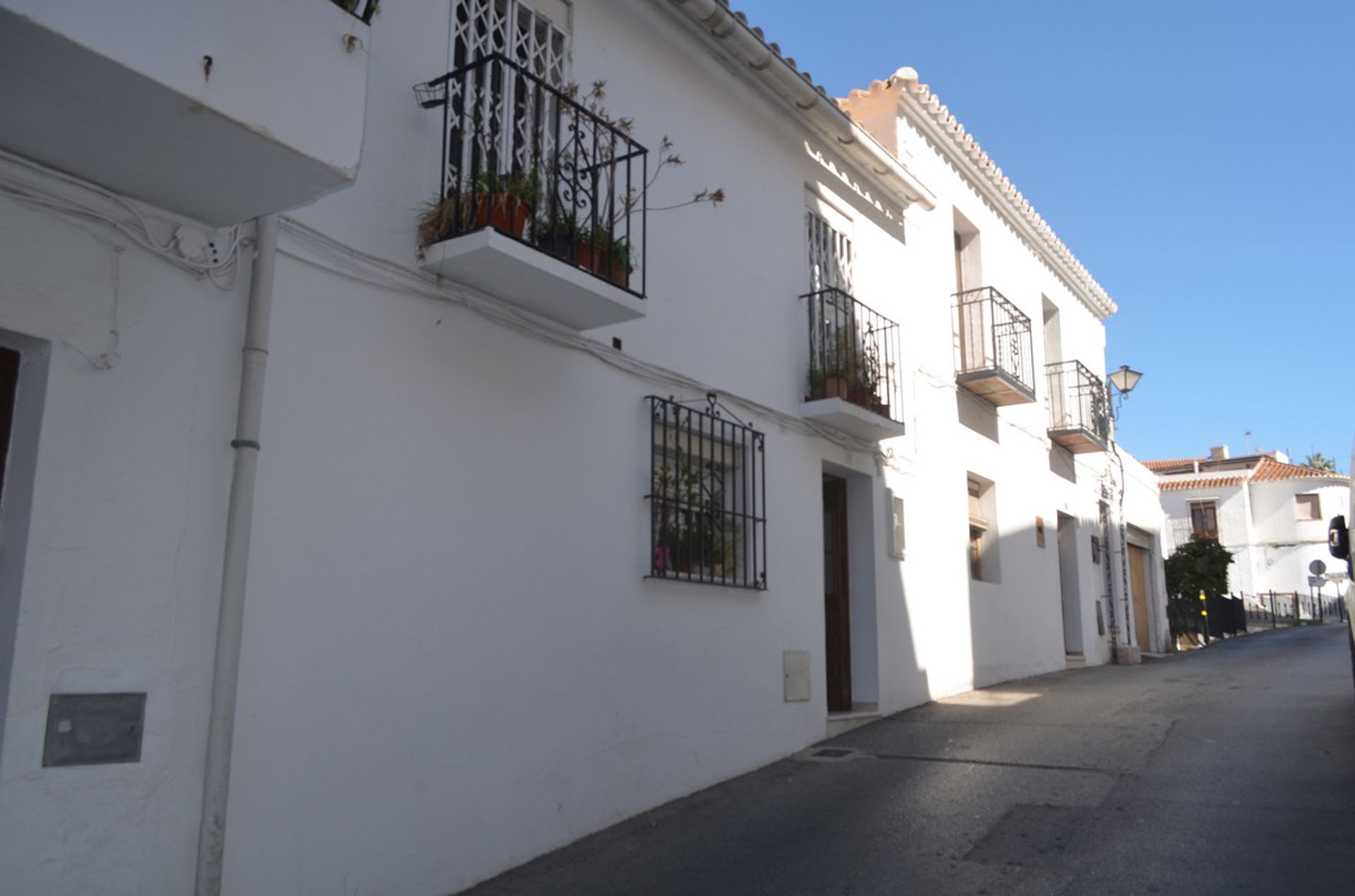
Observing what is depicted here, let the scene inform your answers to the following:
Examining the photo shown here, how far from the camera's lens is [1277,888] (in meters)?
4.81

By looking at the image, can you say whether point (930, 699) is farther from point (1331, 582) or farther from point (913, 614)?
point (1331, 582)

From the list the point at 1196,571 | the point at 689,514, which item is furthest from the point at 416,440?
the point at 1196,571

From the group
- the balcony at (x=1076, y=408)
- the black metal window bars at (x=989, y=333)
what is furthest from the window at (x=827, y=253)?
the balcony at (x=1076, y=408)

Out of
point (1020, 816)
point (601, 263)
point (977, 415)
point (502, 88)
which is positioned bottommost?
point (1020, 816)

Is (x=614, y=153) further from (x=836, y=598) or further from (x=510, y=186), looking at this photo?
(x=836, y=598)

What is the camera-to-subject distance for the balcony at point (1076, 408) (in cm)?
1484

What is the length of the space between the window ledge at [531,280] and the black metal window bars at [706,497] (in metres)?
1.02

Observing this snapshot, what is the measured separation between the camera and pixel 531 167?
607cm

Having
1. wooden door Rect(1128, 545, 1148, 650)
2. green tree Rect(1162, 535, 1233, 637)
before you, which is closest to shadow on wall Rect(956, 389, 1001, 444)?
wooden door Rect(1128, 545, 1148, 650)

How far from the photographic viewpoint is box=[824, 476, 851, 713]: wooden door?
922 centimetres

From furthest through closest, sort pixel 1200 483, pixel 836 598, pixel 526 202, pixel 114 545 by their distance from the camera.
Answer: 1. pixel 1200 483
2. pixel 836 598
3. pixel 526 202
4. pixel 114 545

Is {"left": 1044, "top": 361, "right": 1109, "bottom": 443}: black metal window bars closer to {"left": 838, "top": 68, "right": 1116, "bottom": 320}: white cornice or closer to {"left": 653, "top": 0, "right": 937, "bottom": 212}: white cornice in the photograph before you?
{"left": 838, "top": 68, "right": 1116, "bottom": 320}: white cornice

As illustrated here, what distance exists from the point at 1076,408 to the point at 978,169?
179 inches

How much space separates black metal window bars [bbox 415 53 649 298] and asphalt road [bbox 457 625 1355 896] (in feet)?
9.90
